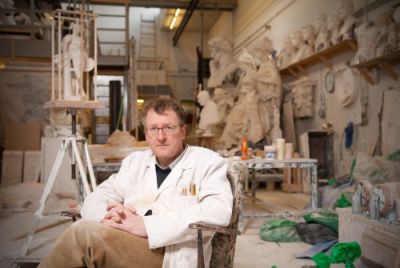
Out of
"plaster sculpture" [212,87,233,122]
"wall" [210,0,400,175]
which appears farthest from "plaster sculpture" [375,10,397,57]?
"plaster sculpture" [212,87,233,122]

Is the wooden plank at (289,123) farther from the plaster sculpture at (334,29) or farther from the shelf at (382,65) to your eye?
the shelf at (382,65)

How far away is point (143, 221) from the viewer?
185 cm

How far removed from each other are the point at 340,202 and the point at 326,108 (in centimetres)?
Answer: 293

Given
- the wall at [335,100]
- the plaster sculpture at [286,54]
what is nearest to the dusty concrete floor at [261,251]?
the wall at [335,100]

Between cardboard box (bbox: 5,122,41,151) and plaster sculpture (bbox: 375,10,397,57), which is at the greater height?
plaster sculpture (bbox: 375,10,397,57)

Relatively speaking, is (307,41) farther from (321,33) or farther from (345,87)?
(345,87)

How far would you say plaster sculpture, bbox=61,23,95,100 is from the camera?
4625 millimetres

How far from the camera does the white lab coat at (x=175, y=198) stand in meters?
1.81

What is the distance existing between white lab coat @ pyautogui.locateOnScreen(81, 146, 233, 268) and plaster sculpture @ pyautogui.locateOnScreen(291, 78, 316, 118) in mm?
5901

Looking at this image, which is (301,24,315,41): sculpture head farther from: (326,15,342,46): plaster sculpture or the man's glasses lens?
the man's glasses lens

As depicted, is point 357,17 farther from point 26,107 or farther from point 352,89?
point 26,107

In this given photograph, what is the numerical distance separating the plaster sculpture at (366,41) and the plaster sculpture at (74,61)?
146 inches

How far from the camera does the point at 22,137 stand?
7.55 m

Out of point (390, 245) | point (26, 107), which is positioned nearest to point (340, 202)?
point (390, 245)
